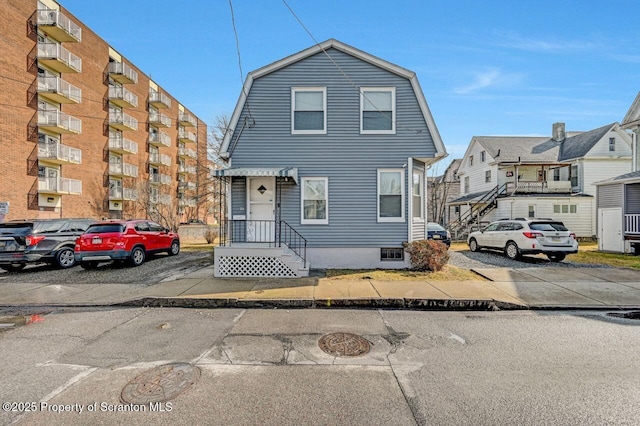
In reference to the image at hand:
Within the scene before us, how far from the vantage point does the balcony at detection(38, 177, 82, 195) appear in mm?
22547

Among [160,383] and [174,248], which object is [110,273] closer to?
[174,248]

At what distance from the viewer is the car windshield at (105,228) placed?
1070 centimetres

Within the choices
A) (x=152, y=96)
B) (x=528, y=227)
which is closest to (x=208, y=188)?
(x=152, y=96)

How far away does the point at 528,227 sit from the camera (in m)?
12.6

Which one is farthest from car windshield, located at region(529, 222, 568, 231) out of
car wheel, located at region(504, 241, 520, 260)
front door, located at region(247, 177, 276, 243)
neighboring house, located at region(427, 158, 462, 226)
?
neighboring house, located at region(427, 158, 462, 226)

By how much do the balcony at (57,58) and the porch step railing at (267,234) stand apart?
895 inches

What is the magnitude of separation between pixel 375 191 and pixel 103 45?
33.1m

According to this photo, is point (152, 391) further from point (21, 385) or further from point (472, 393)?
point (472, 393)

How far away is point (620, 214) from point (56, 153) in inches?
1353

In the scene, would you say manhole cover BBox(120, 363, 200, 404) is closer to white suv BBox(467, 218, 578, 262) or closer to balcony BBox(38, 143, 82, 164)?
white suv BBox(467, 218, 578, 262)

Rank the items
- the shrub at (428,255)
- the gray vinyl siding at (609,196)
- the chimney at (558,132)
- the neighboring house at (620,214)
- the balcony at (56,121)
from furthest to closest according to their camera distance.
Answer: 1. the chimney at (558,132)
2. the balcony at (56,121)
3. the gray vinyl siding at (609,196)
4. the neighboring house at (620,214)
5. the shrub at (428,255)

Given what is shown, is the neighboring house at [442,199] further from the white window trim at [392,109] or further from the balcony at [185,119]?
the balcony at [185,119]

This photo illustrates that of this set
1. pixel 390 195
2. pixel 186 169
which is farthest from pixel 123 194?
pixel 390 195

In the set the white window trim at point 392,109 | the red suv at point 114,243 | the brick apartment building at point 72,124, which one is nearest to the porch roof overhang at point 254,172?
the white window trim at point 392,109
